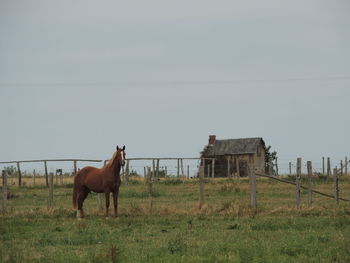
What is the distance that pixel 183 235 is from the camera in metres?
14.4

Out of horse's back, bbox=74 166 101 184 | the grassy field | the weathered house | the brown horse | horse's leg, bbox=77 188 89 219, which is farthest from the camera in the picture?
the weathered house

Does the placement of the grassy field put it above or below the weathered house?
below

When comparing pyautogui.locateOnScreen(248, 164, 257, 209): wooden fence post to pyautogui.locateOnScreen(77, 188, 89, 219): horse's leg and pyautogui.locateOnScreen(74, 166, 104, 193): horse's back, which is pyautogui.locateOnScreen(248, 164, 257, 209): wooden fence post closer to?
pyautogui.locateOnScreen(74, 166, 104, 193): horse's back

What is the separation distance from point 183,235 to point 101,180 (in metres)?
6.92

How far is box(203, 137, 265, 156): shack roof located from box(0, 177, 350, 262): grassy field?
39.0 metres

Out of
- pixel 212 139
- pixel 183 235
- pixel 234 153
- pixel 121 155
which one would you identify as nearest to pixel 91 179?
pixel 121 155

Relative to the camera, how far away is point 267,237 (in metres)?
13.8

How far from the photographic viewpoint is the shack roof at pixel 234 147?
Result: 65.1 metres

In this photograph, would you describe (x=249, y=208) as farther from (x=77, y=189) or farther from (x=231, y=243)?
(x=231, y=243)

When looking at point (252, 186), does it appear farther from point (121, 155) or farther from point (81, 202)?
point (81, 202)

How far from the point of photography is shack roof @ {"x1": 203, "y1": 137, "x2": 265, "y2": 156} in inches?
2562

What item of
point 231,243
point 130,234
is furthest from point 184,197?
point 231,243

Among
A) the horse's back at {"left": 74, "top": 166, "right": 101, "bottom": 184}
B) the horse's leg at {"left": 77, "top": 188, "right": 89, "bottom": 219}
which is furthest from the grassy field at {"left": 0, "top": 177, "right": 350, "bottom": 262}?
the horse's back at {"left": 74, "top": 166, "right": 101, "bottom": 184}

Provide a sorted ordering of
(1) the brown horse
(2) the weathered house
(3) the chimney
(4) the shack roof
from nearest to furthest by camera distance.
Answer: (1) the brown horse → (2) the weathered house → (4) the shack roof → (3) the chimney
